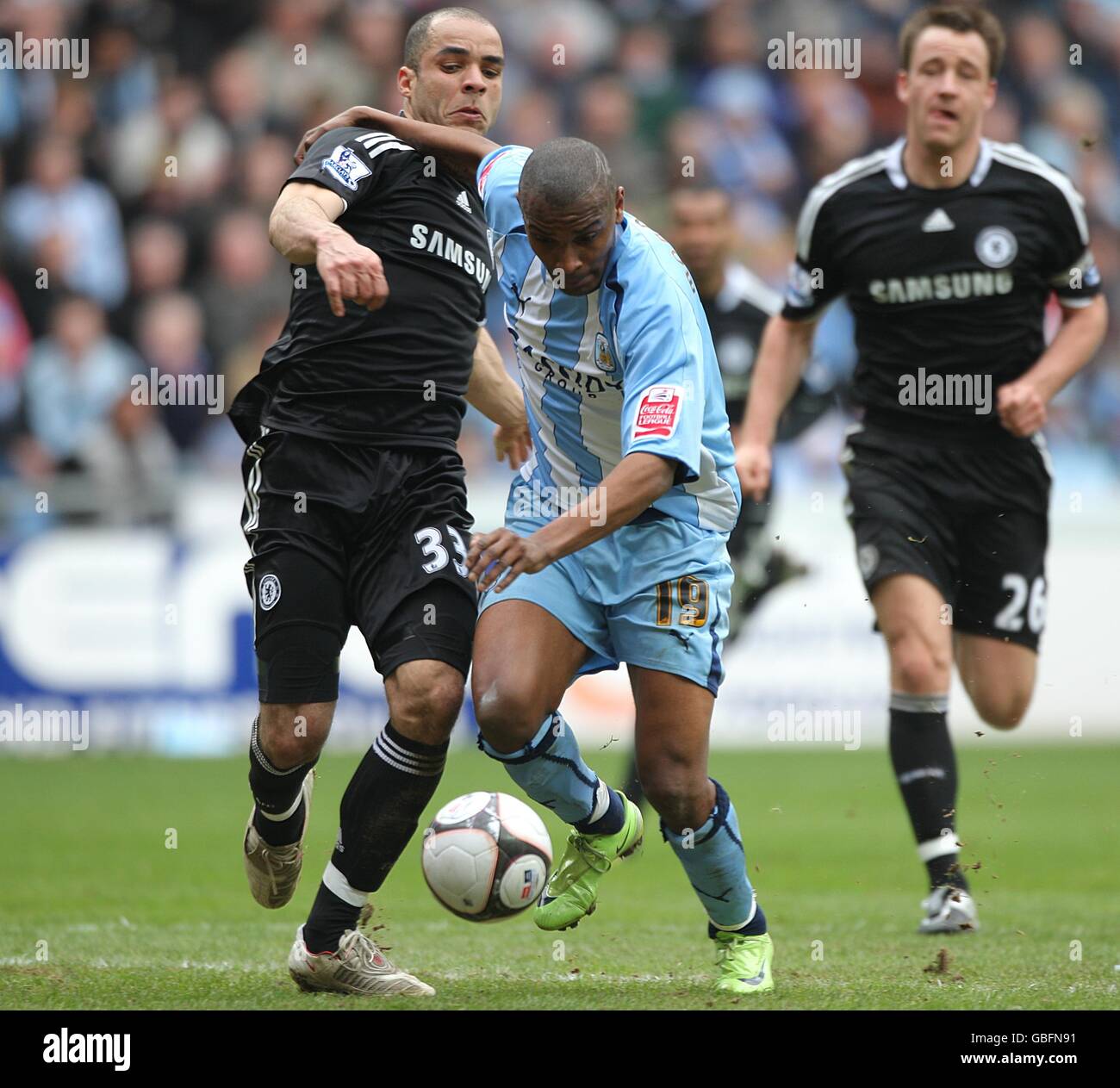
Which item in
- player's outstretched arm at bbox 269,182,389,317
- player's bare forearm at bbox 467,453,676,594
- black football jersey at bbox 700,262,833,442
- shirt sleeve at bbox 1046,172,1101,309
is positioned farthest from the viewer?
black football jersey at bbox 700,262,833,442

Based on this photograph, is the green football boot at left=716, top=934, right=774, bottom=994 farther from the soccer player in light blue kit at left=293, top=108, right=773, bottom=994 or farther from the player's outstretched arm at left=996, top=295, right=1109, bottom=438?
the player's outstretched arm at left=996, top=295, right=1109, bottom=438

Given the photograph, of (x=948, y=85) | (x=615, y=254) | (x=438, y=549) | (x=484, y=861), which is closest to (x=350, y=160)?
(x=615, y=254)

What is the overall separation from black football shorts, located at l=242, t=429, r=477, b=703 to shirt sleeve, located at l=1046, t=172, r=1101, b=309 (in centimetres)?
296

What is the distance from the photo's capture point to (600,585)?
529 cm

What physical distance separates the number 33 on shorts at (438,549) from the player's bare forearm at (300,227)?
89cm

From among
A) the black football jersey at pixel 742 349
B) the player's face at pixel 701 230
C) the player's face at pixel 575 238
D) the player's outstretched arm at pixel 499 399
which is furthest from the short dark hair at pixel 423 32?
the black football jersey at pixel 742 349

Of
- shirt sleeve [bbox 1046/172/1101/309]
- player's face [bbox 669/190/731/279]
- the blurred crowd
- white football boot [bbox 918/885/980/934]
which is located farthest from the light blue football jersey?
the blurred crowd

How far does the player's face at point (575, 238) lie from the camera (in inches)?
186

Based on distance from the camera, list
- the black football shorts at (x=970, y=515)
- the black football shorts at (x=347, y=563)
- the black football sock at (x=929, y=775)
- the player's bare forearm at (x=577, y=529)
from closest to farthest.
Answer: the player's bare forearm at (x=577, y=529) → the black football shorts at (x=347, y=563) → the black football sock at (x=929, y=775) → the black football shorts at (x=970, y=515)

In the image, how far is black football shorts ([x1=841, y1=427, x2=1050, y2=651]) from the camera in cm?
691

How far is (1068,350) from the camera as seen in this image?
6.93 metres

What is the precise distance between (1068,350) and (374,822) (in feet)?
11.5

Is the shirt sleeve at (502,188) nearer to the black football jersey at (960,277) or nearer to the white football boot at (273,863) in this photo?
the white football boot at (273,863)

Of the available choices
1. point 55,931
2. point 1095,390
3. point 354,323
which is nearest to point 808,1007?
point 354,323
